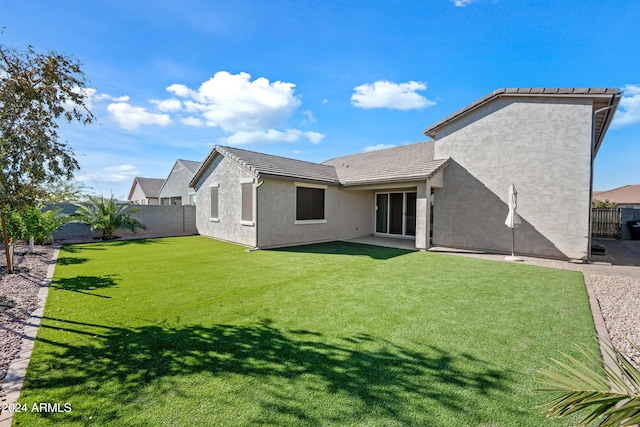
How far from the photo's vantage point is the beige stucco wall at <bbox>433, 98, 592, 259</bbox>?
35.6 feet

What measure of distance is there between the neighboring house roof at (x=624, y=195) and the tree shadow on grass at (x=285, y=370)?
53097 mm

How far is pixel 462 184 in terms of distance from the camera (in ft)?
43.9

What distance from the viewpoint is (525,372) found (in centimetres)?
366

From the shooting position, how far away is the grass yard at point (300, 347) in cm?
297

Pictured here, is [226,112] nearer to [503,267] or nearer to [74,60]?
[74,60]

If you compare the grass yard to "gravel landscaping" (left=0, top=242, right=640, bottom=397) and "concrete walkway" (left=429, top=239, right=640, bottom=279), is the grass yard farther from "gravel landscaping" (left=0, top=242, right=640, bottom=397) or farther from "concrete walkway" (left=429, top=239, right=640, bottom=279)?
"concrete walkway" (left=429, top=239, right=640, bottom=279)

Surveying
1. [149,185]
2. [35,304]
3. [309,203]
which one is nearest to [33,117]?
[35,304]

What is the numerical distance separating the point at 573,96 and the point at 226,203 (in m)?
16.7

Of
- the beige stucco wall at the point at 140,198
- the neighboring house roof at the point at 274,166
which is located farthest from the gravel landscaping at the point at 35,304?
the beige stucco wall at the point at 140,198

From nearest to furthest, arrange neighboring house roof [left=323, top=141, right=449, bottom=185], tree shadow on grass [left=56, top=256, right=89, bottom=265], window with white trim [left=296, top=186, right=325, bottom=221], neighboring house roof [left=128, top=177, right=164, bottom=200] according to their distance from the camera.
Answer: tree shadow on grass [left=56, top=256, right=89, bottom=265] < neighboring house roof [left=323, top=141, right=449, bottom=185] < window with white trim [left=296, top=186, right=325, bottom=221] < neighboring house roof [left=128, top=177, right=164, bottom=200]

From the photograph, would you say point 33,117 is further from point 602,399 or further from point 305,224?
point 305,224

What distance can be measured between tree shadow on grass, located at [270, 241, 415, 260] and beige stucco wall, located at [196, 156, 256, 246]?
250 cm

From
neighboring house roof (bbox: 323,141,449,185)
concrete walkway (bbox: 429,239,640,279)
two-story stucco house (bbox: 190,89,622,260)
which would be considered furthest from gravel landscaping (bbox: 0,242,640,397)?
neighboring house roof (bbox: 323,141,449,185)

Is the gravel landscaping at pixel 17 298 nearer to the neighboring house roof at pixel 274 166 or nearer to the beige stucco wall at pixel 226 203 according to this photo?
the beige stucco wall at pixel 226 203
